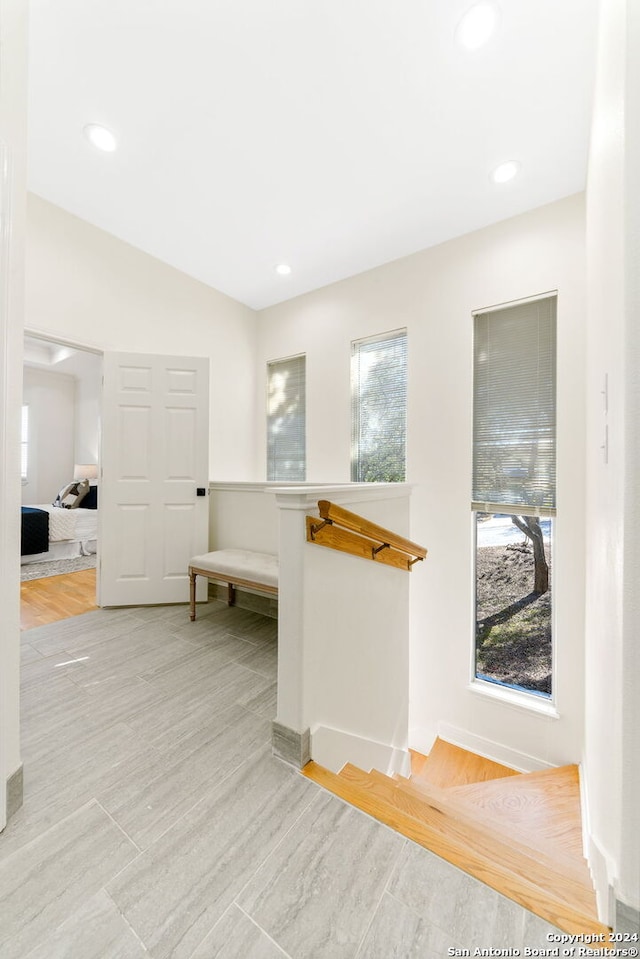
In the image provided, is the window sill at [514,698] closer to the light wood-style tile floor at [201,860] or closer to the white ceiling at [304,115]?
the light wood-style tile floor at [201,860]

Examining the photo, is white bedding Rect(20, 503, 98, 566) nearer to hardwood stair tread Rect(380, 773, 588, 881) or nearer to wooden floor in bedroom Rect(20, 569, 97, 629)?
wooden floor in bedroom Rect(20, 569, 97, 629)

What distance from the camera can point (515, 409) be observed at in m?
2.78

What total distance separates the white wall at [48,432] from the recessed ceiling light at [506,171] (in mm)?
7659

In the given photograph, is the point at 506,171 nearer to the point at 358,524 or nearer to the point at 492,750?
the point at 358,524

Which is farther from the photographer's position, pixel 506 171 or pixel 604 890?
pixel 506 171

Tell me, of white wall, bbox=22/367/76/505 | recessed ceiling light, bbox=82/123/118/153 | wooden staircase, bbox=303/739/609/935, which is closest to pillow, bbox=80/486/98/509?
white wall, bbox=22/367/76/505

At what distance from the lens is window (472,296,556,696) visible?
2.68 m

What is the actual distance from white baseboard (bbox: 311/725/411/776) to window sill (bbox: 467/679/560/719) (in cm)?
80

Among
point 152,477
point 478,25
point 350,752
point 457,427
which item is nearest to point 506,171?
point 478,25

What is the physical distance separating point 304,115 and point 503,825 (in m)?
3.70

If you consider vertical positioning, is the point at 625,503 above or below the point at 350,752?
A: above

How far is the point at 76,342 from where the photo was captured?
9.28 feet

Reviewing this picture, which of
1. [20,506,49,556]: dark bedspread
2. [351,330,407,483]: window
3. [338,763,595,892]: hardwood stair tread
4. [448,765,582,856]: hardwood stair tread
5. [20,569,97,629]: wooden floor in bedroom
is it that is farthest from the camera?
[20,506,49,556]: dark bedspread

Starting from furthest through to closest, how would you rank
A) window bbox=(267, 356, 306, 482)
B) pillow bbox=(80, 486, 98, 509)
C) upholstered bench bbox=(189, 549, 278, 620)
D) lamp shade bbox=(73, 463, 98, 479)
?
lamp shade bbox=(73, 463, 98, 479)
pillow bbox=(80, 486, 98, 509)
window bbox=(267, 356, 306, 482)
upholstered bench bbox=(189, 549, 278, 620)
